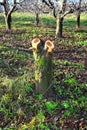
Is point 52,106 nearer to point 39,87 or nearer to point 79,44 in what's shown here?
point 39,87

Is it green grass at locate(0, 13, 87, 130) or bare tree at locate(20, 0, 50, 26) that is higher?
bare tree at locate(20, 0, 50, 26)

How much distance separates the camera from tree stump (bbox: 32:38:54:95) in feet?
27.9

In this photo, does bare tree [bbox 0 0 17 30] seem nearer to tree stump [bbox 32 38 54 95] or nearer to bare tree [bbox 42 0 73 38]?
bare tree [bbox 42 0 73 38]

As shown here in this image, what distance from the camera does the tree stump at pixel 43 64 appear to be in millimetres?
8492

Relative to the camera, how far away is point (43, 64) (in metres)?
8.70

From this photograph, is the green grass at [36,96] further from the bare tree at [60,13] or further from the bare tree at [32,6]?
the bare tree at [32,6]

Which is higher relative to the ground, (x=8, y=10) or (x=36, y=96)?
(x=8, y=10)

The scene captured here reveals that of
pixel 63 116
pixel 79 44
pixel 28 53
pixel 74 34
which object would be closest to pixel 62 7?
pixel 74 34

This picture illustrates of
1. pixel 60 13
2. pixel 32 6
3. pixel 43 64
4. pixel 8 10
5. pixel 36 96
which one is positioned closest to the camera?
pixel 43 64

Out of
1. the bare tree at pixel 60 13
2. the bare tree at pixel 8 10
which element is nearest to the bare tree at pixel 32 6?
the bare tree at pixel 8 10

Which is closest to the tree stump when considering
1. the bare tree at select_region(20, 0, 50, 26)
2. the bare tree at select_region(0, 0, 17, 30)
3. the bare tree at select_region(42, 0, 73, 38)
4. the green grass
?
the green grass

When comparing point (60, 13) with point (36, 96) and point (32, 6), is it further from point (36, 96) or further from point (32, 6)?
point (36, 96)

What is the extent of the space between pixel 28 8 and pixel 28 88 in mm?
14216

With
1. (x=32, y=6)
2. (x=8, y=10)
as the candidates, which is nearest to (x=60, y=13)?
(x=32, y=6)
